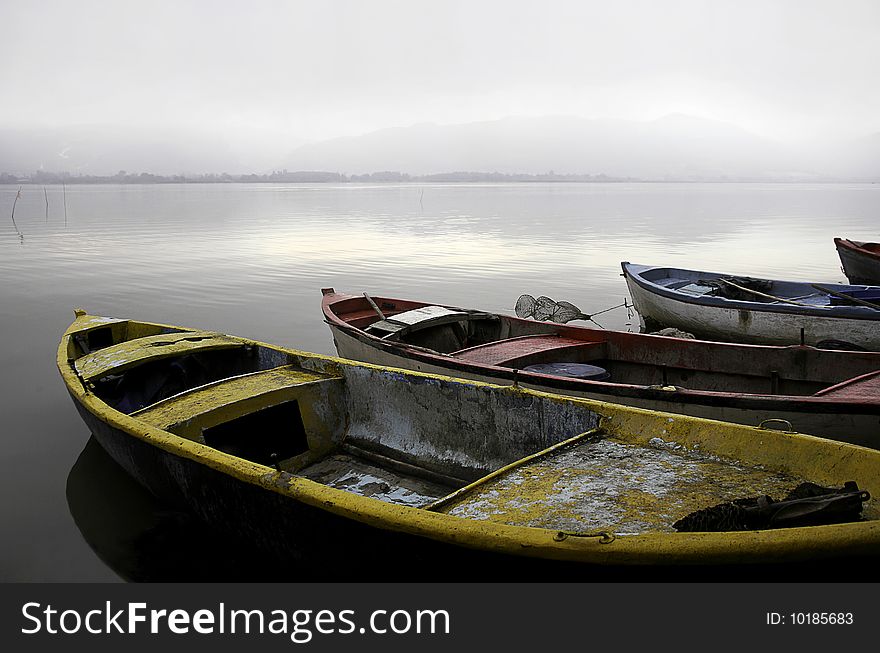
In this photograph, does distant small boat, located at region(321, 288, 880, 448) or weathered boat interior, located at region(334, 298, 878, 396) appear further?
weathered boat interior, located at region(334, 298, 878, 396)

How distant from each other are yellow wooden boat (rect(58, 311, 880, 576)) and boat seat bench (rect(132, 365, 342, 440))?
19mm

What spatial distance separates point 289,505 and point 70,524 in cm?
295

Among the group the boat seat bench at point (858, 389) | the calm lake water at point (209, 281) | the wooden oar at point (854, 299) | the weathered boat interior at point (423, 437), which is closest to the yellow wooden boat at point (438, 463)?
the weathered boat interior at point (423, 437)

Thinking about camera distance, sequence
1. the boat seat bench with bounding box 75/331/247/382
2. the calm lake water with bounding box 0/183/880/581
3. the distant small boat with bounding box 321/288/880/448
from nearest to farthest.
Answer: the distant small boat with bounding box 321/288/880/448, the calm lake water with bounding box 0/183/880/581, the boat seat bench with bounding box 75/331/247/382

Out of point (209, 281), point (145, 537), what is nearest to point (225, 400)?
point (145, 537)

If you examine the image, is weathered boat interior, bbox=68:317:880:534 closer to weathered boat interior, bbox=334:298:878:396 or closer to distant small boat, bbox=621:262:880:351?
weathered boat interior, bbox=334:298:878:396

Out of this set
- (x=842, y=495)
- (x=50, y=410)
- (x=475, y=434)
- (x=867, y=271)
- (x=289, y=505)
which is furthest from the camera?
(x=867, y=271)

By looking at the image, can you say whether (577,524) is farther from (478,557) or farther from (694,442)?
(694,442)

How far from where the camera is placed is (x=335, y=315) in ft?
30.9

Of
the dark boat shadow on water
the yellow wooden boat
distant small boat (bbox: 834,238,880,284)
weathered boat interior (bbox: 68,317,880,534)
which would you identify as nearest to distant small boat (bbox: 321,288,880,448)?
weathered boat interior (bbox: 68,317,880,534)

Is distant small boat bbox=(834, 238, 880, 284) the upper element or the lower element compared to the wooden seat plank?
upper

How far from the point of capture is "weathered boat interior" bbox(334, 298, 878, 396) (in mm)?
7027

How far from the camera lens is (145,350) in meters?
7.11
